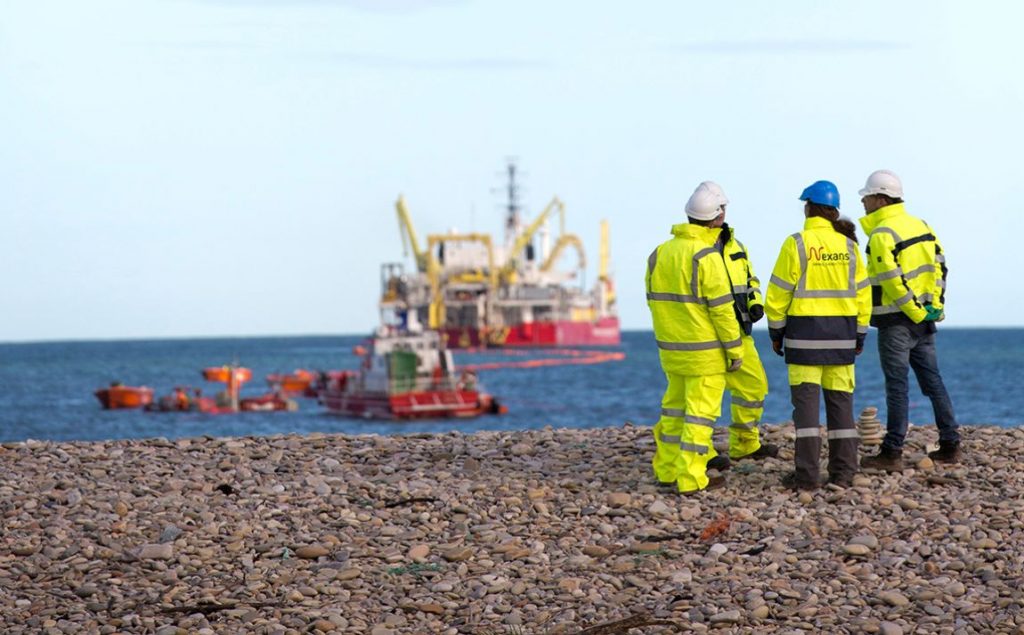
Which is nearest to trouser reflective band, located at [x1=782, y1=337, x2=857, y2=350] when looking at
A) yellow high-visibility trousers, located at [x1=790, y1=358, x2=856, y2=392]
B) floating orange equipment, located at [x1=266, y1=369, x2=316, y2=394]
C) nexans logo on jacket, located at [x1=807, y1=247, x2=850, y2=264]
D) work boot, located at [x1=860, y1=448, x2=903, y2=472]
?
yellow high-visibility trousers, located at [x1=790, y1=358, x2=856, y2=392]

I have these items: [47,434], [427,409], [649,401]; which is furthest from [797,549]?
[649,401]

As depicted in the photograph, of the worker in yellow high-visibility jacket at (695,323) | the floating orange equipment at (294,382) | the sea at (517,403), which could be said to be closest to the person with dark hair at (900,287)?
the worker in yellow high-visibility jacket at (695,323)

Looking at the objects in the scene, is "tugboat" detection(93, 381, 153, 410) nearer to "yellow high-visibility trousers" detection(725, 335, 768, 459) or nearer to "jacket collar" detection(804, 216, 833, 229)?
"yellow high-visibility trousers" detection(725, 335, 768, 459)

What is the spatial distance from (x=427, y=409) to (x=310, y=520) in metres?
36.9

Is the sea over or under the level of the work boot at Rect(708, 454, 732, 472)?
under

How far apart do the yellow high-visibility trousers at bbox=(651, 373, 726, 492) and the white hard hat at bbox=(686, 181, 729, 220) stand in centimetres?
95

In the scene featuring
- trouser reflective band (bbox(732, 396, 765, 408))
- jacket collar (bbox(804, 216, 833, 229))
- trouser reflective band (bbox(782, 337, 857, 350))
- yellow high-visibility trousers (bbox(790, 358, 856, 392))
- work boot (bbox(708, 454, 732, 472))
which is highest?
jacket collar (bbox(804, 216, 833, 229))

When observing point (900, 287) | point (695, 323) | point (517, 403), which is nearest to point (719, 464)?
point (695, 323)

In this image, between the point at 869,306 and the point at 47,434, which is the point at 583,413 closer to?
the point at 47,434

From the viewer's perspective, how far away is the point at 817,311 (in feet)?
28.1

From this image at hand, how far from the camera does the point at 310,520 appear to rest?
27.7 feet

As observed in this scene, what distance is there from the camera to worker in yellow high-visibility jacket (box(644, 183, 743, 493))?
860 centimetres

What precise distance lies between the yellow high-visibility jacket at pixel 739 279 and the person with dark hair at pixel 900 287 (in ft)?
2.58

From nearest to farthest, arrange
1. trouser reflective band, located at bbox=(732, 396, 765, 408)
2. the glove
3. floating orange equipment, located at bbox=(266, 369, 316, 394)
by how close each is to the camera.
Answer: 1. the glove
2. trouser reflective band, located at bbox=(732, 396, 765, 408)
3. floating orange equipment, located at bbox=(266, 369, 316, 394)
